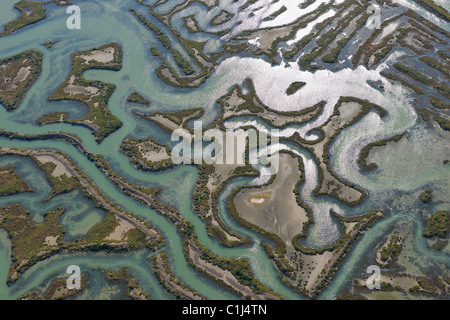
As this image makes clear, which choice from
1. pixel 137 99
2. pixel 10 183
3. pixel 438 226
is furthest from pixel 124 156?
pixel 438 226

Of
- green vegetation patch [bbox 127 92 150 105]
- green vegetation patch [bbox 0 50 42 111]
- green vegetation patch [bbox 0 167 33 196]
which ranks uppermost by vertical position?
green vegetation patch [bbox 0 50 42 111]

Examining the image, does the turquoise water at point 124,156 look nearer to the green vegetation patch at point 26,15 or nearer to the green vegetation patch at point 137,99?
the green vegetation patch at point 137,99

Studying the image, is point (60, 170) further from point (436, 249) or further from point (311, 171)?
point (436, 249)

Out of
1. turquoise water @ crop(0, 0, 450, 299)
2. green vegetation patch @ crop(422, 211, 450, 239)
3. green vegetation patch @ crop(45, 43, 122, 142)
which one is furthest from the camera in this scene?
green vegetation patch @ crop(45, 43, 122, 142)

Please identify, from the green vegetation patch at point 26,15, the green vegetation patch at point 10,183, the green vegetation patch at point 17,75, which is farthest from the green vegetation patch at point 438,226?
the green vegetation patch at point 26,15

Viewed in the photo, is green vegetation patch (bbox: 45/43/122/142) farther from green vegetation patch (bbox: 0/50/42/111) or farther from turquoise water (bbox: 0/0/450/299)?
green vegetation patch (bbox: 0/50/42/111)

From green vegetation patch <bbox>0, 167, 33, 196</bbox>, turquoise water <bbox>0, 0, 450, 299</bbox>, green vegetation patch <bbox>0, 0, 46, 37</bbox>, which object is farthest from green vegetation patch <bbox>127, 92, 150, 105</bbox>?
green vegetation patch <bbox>0, 0, 46, 37</bbox>

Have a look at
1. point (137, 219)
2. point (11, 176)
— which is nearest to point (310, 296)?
point (137, 219)

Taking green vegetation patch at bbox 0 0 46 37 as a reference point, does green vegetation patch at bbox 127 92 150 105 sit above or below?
below
